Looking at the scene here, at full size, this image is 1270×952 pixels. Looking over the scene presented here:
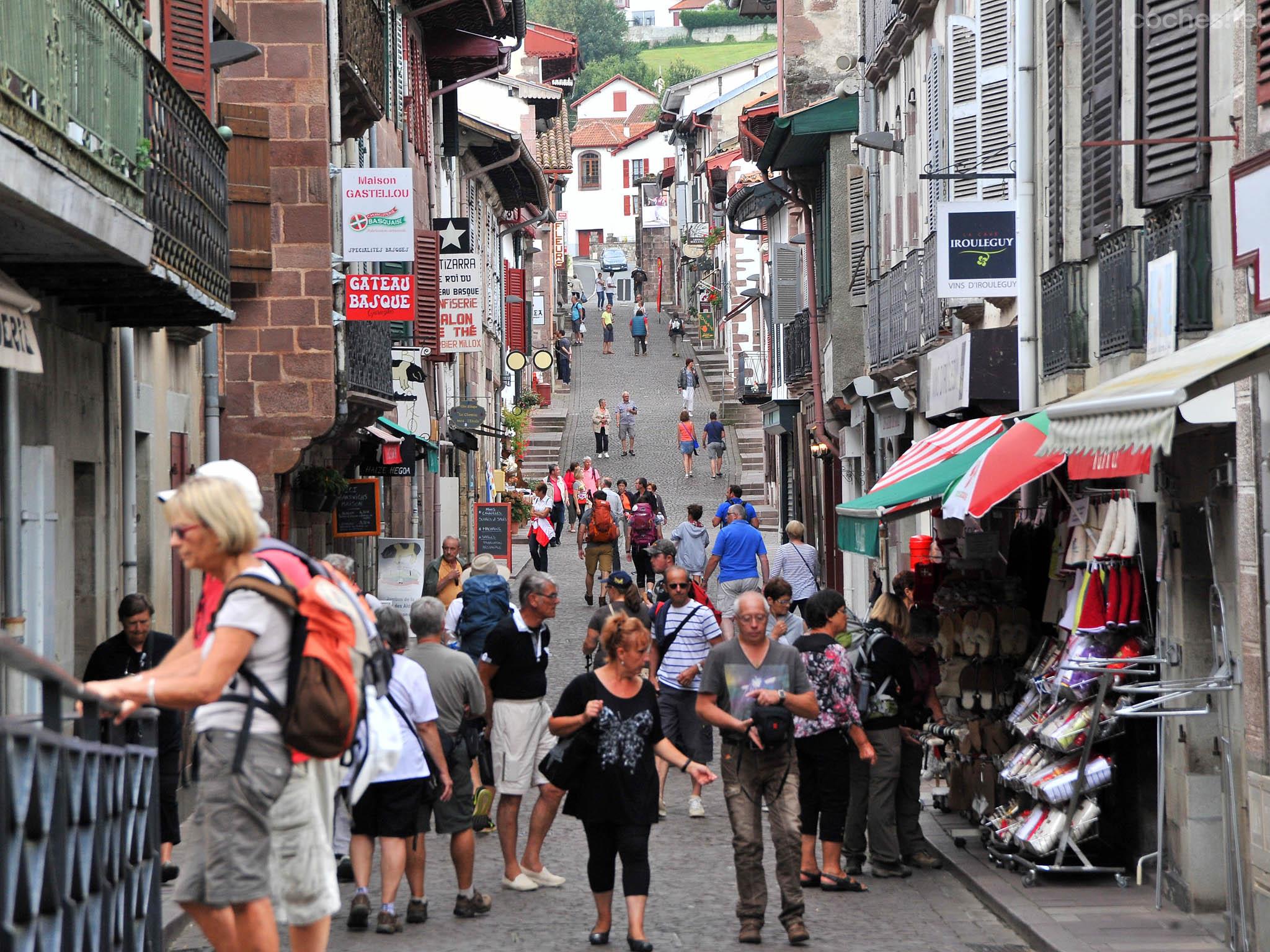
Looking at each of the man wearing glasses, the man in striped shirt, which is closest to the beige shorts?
the man wearing glasses

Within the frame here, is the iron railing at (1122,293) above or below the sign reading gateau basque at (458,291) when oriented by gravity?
below

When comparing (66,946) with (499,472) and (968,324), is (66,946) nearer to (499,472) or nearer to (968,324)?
(968,324)

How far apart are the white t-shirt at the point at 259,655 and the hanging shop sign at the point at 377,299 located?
1439 centimetres

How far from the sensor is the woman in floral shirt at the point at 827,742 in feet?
37.9

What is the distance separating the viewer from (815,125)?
2831 centimetres

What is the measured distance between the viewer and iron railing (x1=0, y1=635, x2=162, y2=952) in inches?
202

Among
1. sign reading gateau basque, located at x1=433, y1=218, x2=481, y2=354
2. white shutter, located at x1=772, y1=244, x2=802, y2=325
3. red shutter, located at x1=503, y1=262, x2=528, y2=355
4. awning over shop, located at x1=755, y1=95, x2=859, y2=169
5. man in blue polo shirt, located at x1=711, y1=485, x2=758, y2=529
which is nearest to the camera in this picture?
man in blue polo shirt, located at x1=711, y1=485, x2=758, y2=529

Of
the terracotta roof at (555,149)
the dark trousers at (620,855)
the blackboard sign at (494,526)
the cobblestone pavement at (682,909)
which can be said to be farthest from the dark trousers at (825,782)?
the terracotta roof at (555,149)

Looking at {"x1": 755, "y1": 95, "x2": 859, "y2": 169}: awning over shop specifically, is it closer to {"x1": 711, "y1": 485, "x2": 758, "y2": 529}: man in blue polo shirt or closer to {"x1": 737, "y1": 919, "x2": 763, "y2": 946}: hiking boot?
{"x1": 711, "y1": 485, "x2": 758, "y2": 529}: man in blue polo shirt

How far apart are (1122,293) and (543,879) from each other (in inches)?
195

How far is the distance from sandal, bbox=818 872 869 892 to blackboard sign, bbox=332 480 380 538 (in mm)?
11548

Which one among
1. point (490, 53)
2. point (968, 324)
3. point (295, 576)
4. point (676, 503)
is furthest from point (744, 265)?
point (295, 576)

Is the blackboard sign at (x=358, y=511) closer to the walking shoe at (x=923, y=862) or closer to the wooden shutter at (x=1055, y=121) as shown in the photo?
the wooden shutter at (x=1055, y=121)

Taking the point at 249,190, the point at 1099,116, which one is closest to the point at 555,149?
the point at 249,190
